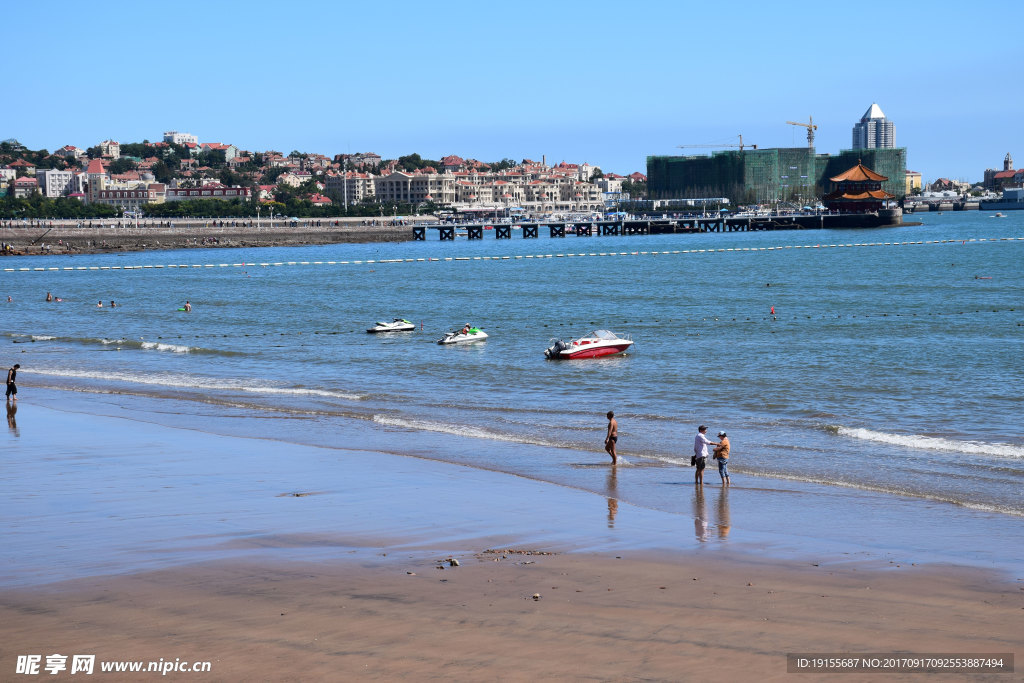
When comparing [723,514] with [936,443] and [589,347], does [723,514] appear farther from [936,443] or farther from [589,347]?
[589,347]

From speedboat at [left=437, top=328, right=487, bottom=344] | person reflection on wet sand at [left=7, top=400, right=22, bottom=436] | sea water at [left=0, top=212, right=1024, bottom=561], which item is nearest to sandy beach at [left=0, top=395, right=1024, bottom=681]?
sea water at [left=0, top=212, right=1024, bottom=561]

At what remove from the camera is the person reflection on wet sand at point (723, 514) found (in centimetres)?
1611

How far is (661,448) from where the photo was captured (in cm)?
2422

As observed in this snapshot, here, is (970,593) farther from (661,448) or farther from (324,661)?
(661,448)

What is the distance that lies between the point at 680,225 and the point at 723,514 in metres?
182

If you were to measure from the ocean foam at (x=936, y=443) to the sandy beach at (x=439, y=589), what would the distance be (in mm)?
8167

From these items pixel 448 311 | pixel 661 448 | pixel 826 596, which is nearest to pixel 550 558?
pixel 826 596

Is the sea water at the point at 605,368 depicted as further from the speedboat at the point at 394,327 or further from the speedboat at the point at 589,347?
the speedboat at the point at 394,327

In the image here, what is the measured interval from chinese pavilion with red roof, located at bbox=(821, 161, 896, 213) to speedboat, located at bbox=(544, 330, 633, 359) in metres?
152

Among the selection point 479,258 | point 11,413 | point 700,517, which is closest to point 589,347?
point 11,413

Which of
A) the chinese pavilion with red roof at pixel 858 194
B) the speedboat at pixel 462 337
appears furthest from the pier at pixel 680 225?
the speedboat at pixel 462 337

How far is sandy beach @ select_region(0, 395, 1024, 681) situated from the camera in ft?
34.9

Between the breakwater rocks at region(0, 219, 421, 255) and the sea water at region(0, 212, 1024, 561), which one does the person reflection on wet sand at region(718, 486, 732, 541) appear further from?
the breakwater rocks at region(0, 219, 421, 255)

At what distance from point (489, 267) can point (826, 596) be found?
320 feet
